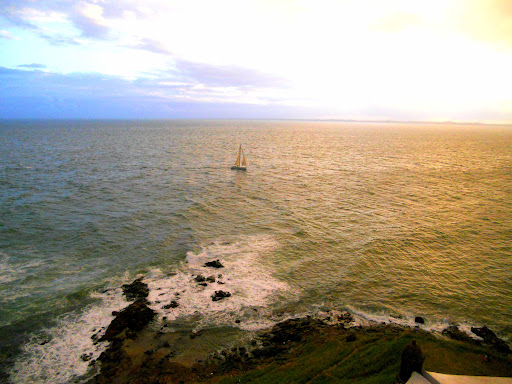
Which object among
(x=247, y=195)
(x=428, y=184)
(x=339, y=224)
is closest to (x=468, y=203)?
(x=428, y=184)

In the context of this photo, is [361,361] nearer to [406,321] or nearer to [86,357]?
[406,321]

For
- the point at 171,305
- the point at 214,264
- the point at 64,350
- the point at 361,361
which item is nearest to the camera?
the point at 361,361

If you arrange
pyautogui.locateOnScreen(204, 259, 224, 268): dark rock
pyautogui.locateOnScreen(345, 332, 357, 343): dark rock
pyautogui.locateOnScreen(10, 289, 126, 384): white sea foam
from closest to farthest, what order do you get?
pyautogui.locateOnScreen(10, 289, 126, 384): white sea foam < pyautogui.locateOnScreen(345, 332, 357, 343): dark rock < pyautogui.locateOnScreen(204, 259, 224, 268): dark rock

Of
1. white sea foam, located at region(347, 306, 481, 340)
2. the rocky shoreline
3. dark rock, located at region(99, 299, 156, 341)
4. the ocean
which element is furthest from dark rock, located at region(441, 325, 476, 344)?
dark rock, located at region(99, 299, 156, 341)

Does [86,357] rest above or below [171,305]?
below

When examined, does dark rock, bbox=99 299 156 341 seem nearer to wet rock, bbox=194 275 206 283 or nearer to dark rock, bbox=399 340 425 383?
wet rock, bbox=194 275 206 283

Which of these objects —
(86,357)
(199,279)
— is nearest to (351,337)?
(199,279)
